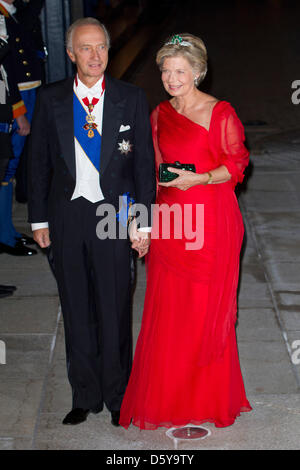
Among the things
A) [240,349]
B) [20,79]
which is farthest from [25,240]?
[240,349]

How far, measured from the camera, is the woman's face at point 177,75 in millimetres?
3824

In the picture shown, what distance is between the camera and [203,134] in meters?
3.90

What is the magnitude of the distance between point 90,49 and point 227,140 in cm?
78

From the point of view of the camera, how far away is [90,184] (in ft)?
12.8

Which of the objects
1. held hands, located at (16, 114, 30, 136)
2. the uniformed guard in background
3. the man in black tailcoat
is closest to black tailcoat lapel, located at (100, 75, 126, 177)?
the man in black tailcoat

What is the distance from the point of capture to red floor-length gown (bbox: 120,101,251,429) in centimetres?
408

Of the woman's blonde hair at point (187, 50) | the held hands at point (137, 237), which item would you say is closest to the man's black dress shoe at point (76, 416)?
the held hands at point (137, 237)

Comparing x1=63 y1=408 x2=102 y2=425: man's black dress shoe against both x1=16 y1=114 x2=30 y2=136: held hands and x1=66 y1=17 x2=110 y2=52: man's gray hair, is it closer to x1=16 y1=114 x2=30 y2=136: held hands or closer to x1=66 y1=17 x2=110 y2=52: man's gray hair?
x1=66 y1=17 x2=110 y2=52: man's gray hair

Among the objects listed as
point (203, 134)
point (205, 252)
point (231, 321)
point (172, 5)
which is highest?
point (203, 134)

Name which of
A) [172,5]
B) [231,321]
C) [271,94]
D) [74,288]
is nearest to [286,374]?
[231,321]

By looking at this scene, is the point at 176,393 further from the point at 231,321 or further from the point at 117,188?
the point at 117,188

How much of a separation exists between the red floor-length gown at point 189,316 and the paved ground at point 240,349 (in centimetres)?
15

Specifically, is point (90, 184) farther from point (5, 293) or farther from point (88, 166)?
point (5, 293)
